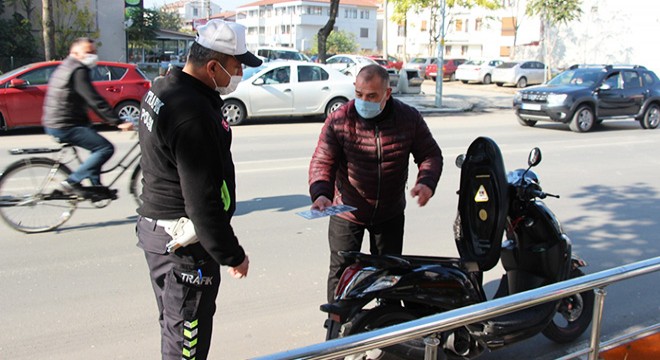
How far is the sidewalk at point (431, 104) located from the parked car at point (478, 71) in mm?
12162

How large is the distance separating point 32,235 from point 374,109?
4232 mm

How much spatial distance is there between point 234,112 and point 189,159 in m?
12.4

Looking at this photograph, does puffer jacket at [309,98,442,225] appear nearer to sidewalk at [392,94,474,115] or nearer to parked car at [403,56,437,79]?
sidewalk at [392,94,474,115]

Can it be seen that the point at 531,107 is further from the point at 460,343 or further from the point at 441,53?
the point at 460,343

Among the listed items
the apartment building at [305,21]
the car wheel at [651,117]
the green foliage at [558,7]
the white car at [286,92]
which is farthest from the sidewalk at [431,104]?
the apartment building at [305,21]

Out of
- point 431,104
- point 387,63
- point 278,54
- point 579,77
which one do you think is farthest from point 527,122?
point 387,63

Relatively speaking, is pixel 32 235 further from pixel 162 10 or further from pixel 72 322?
pixel 162 10

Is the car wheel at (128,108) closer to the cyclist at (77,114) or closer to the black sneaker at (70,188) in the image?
the cyclist at (77,114)

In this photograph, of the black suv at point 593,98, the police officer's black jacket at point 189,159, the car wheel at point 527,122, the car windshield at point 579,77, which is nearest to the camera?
the police officer's black jacket at point 189,159

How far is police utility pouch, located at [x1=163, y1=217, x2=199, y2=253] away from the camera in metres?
2.52

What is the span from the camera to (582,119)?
49.5ft

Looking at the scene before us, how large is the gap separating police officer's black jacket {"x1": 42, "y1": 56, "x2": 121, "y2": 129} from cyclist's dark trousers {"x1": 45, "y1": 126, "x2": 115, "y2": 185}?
3.2 inches

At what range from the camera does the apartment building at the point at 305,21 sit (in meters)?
88.4

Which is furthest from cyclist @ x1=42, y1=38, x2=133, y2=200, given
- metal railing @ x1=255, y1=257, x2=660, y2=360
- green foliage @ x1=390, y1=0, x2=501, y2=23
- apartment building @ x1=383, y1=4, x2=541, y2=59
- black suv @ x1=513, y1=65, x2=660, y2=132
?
apartment building @ x1=383, y1=4, x2=541, y2=59
